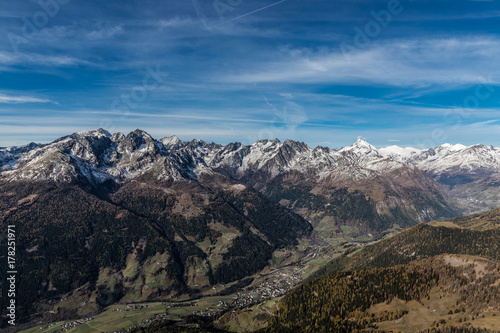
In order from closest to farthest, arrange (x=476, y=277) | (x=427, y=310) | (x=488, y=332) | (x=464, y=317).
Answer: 1. (x=488, y=332)
2. (x=464, y=317)
3. (x=427, y=310)
4. (x=476, y=277)

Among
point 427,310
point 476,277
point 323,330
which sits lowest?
point 323,330

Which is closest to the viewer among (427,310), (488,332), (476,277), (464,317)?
(488,332)

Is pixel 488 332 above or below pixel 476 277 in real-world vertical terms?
below

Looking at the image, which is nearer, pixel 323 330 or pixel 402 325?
pixel 402 325

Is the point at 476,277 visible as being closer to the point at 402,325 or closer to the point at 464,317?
the point at 464,317

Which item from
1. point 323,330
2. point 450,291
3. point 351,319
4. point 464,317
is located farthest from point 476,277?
point 323,330

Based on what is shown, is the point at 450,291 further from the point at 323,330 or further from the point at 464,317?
the point at 323,330

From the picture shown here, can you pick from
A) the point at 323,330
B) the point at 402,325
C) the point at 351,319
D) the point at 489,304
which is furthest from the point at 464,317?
the point at 323,330

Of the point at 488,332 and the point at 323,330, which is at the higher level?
the point at 488,332

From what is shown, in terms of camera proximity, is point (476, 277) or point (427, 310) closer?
point (427, 310)
